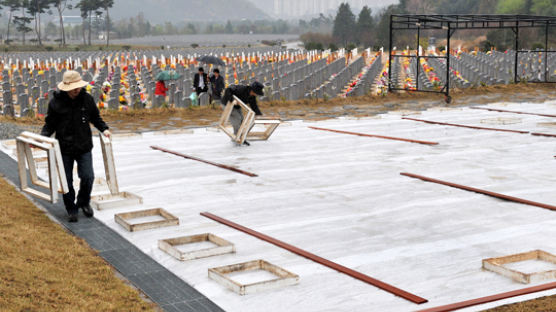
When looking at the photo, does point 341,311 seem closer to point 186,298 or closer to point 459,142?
point 186,298

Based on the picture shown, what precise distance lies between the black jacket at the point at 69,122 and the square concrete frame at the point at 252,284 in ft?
9.30

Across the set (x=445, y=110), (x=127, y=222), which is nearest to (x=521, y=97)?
(x=445, y=110)

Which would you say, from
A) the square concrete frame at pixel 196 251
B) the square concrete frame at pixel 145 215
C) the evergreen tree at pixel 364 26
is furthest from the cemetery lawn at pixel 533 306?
the evergreen tree at pixel 364 26

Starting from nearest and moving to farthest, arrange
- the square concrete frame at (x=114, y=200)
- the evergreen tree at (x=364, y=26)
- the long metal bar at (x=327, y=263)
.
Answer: the long metal bar at (x=327, y=263) < the square concrete frame at (x=114, y=200) < the evergreen tree at (x=364, y=26)

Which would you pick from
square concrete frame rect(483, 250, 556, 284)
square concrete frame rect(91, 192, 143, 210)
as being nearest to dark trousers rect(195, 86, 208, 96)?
square concrete frame rect(91, 192, 143, 210)

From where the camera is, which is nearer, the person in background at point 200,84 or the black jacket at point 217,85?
the black jacket at point 217,85

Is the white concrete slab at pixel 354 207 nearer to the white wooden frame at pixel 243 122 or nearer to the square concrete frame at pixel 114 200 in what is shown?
the square concrete frame at pixel 114 200

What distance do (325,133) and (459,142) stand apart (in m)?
2.91

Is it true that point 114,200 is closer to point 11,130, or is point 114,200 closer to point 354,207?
point 354,207

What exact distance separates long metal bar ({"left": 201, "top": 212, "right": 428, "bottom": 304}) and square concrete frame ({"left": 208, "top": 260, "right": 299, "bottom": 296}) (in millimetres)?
539

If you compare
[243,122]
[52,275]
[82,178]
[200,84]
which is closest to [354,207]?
[82,178]

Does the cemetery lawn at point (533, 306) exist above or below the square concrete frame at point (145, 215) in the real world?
below

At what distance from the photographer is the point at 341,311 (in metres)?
5.71

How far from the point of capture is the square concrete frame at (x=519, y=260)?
6.29 meters
